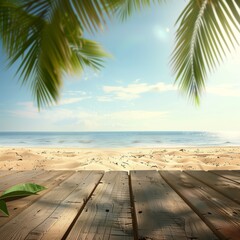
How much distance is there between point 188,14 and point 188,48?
45 cm

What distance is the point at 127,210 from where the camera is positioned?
1.38 meters

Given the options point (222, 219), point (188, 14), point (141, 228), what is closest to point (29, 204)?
point (141, 228)

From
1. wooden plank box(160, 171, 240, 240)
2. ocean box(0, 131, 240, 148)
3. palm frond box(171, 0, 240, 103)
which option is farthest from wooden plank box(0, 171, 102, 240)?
ocean box(0, 131, 240, 148)

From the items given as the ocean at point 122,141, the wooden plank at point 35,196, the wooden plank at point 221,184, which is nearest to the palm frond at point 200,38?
the wooden plank at point 221,184

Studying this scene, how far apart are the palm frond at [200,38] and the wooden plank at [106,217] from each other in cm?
192

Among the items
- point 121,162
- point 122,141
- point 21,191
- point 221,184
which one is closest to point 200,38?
point 221,184

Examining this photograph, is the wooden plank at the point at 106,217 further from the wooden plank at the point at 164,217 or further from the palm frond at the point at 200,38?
the palm frond at the point at 200,38

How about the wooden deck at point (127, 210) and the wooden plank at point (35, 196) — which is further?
the wooden plank at point (35, 196)

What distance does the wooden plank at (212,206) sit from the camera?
1099mm

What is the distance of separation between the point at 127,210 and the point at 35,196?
2.25ft

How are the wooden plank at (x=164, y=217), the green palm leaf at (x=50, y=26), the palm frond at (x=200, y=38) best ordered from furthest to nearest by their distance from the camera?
the palm frond at (x=200, y=38)
the green palm leaf at (x=50, y=26)
the wooden plank at (x=164, y=217)

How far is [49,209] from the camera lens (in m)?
1.40

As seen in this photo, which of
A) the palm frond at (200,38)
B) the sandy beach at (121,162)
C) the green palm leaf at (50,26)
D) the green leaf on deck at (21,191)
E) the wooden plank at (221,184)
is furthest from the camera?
the sandy beach at (121,162)

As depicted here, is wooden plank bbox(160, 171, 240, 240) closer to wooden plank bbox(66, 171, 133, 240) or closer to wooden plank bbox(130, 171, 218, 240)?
wooden plank bbox(130, 171, 218, 240)
